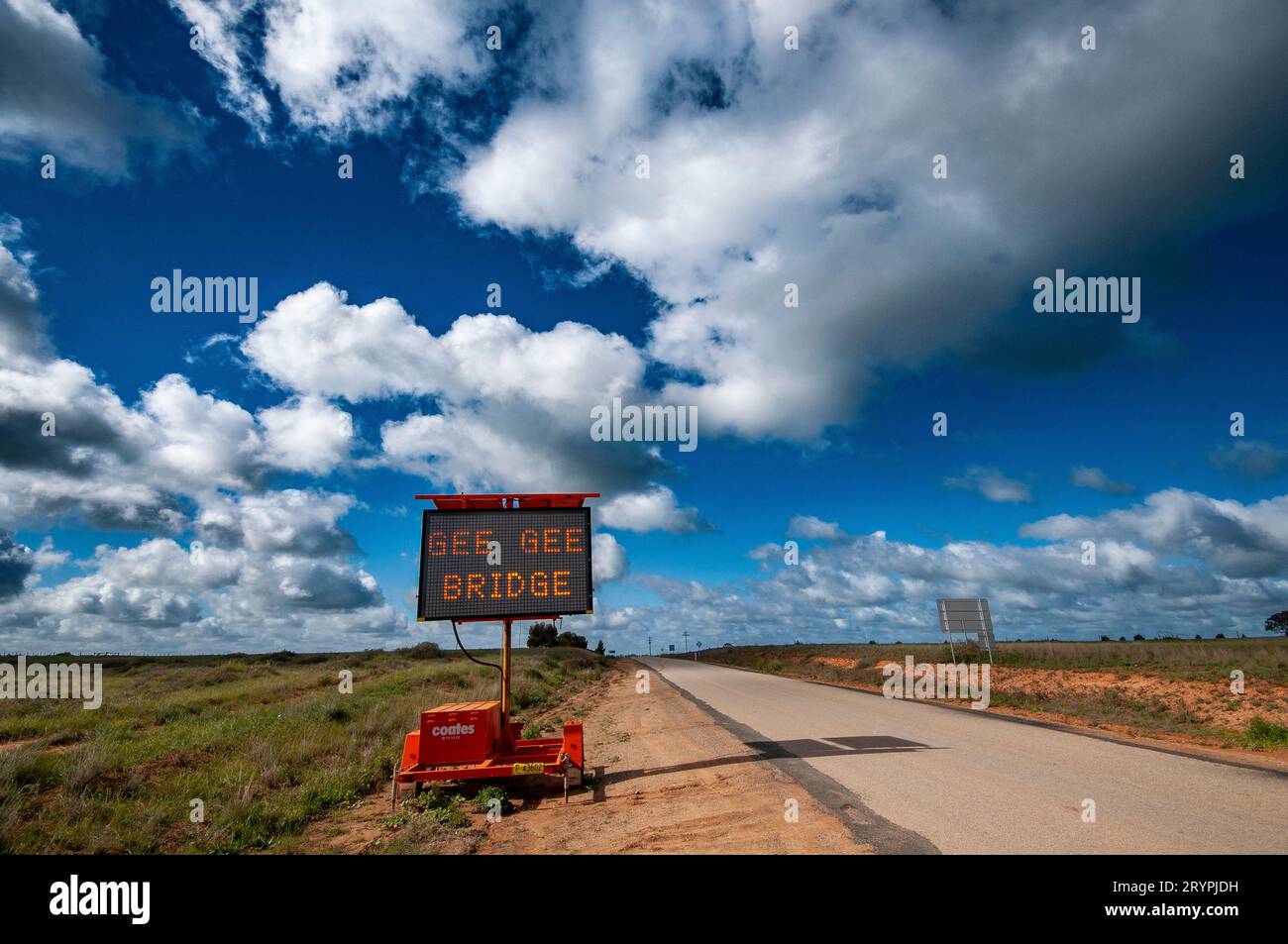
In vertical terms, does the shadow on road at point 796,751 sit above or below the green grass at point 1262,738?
above

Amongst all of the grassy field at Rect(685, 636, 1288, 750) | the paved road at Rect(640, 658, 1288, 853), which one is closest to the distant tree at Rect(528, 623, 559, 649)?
the grassy field at Rect(685, 636, 1288, 750)

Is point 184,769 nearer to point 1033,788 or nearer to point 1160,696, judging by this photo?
point 1033,788

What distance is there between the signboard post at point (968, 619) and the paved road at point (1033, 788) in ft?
49.7

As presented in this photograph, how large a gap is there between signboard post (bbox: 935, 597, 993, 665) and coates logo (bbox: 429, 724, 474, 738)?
2587 cm

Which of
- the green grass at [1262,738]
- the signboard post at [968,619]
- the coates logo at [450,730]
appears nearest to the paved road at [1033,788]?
the green grass at [1262,738]

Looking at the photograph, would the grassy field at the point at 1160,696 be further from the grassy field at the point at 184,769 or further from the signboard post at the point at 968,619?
the grassy field at the point at 184,769

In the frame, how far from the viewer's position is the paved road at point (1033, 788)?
6.06 metres

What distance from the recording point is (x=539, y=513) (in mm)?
10688

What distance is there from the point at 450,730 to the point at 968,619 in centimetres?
2758

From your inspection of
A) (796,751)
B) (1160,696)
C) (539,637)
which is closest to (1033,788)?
(796,751)

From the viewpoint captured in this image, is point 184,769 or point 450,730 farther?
point 184,769

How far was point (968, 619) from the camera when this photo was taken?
29953 millimetres
